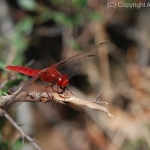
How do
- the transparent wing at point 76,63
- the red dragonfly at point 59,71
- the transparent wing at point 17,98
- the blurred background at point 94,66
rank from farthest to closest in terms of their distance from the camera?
1. the blurred background at point 94,66
2. the transparent wing at point 76,63
3. the red dragonfly at point 59,71
4. the transparent wing at point 17,98

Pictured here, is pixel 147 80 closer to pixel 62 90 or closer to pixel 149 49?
pixel 149 49

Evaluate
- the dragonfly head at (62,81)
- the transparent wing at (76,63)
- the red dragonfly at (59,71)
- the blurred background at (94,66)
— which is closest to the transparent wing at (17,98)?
the red dragonfly at (59,71)

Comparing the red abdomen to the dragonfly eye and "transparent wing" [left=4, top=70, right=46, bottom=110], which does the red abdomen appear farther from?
"transparent wing" [left=4, top=70, right=46, bottom=110]

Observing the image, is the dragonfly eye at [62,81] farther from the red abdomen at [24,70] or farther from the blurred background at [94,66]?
the blurred background at [94,66]

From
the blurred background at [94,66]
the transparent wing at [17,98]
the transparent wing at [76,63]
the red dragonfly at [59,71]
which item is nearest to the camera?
the transparent wing at [17,98]

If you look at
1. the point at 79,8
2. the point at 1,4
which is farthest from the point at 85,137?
the point at 1,4

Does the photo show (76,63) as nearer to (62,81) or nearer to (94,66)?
(62,81)

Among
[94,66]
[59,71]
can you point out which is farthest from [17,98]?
[94,66]
